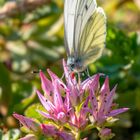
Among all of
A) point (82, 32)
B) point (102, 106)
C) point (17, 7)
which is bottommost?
point (102, 106)

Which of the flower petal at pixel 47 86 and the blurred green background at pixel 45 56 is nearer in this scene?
the flower petal at pixel 47 86

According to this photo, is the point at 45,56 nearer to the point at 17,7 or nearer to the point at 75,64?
the point at 17,7

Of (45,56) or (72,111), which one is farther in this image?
(45,56)

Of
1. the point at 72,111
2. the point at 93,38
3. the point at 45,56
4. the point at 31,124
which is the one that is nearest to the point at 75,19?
the point at 93,38

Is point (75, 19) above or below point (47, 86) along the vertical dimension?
above

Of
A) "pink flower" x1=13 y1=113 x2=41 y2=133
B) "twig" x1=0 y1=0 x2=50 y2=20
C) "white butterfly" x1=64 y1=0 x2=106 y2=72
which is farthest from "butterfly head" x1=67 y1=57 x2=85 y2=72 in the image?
"twig" x1=0 y1=0 x2=50 y2=20

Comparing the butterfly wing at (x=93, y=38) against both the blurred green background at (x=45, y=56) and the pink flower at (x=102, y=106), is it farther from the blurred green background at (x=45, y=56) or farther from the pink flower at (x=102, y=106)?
the blurred green background at (x=45, y=56)

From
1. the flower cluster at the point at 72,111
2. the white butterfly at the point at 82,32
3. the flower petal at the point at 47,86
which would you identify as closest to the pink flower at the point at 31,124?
the flower cluster at the point at 72,111
